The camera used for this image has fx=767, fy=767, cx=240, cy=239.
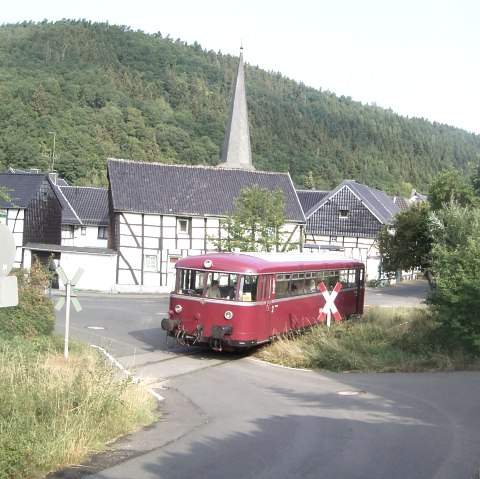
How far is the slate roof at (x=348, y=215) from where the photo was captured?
53969 millimetres

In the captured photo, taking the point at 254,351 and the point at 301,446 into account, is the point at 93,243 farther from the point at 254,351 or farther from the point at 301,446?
the point at 301,446

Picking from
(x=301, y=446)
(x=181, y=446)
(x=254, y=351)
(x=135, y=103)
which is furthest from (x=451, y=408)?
(x=135, y=103)

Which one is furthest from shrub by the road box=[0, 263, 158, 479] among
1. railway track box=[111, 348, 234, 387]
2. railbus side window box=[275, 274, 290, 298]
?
railbus side window box=[275, 274, 290, 298]

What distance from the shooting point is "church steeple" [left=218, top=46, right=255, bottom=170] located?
6038 cm

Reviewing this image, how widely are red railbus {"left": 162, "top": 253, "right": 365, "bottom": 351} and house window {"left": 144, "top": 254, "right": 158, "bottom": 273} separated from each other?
2363 cm

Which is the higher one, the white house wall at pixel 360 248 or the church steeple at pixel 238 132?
the church steeple at pixel 238 132

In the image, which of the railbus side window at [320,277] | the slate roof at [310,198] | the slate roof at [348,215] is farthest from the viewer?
the slate roof at [310,198]

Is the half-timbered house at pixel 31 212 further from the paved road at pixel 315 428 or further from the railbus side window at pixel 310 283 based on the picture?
the paved road at pixel 315 428

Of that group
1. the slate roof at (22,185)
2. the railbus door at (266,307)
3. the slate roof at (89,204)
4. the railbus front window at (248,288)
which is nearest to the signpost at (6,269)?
the railbus front window at (248,288)

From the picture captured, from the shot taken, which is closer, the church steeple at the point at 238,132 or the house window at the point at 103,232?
the house window at the point at 103,232

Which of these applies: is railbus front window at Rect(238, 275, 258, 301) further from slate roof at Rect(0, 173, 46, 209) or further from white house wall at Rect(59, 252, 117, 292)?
slate roof at Rect(0, 173, 46, 209)

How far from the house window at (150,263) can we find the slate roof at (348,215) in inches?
625

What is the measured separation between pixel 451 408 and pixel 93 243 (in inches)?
1632

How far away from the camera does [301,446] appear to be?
30.4 ft
